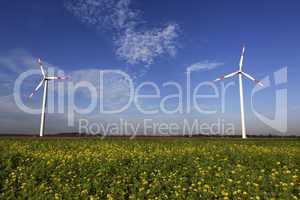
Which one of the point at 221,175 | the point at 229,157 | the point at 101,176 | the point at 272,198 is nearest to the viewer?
the point at 272,198

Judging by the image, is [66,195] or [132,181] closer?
[66,195]

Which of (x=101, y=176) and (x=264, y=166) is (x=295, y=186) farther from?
(x=101, y=176)

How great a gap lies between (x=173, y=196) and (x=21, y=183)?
23.4 ft

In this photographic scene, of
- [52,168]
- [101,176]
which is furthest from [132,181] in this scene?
[52,168]

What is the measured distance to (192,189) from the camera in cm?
1116

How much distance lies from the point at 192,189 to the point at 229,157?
234 inches

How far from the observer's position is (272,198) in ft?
30.1

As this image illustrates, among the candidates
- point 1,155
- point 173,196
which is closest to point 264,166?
point 173,196

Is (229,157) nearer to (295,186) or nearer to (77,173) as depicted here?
(295,186)

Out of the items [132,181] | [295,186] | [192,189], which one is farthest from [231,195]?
[132,181]

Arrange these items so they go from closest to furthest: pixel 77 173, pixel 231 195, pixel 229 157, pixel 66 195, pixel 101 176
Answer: pixel 231 195 < pixel 66 195 < pixel 101 176 < pixel 77 173 < pixel 229 157

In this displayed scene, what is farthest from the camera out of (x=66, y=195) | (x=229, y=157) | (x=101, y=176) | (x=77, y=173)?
(x=229, y=157)

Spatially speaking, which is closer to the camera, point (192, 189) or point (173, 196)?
point (173, 196)

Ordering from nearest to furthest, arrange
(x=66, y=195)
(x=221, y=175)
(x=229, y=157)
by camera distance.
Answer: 1. (x=66, y=195)
2. (x=221, y=175)
3. (x=229, y=157)
